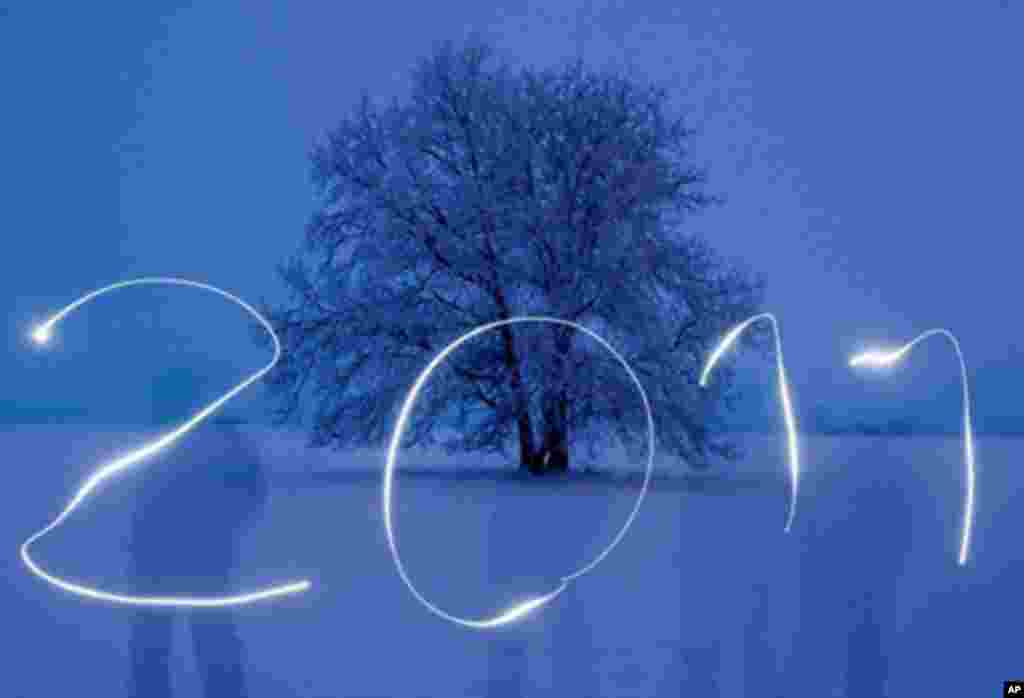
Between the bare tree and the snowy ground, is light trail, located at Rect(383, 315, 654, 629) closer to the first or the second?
the snowy ground

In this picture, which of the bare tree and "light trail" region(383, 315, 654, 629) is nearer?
"light trail" region(383, 315, 654, 629)

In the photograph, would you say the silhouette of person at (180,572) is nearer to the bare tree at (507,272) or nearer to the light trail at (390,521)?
the light trail at (390,521)

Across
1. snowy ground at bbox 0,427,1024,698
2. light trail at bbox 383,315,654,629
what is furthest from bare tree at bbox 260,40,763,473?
light trail at bbox 383,315,654,629

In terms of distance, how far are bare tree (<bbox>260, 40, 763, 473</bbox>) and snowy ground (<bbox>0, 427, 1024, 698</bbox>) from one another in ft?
8.50

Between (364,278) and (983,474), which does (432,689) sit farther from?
(983,474)

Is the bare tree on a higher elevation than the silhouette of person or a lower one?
higher

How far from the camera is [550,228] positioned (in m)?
16.9

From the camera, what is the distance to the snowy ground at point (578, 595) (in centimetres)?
552

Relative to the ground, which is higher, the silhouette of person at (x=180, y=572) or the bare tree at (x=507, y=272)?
the bare tree at (x=507, y=272)

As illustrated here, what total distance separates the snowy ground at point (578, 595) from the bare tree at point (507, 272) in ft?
8.50

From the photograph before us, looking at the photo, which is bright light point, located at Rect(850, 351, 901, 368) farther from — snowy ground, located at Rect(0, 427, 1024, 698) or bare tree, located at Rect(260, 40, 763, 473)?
bare tree, located at Rect(260, 40, 763, 473)

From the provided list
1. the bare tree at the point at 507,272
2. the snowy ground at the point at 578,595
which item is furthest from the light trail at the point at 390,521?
the bare tree at the point at 507,272

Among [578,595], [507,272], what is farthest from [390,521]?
[507,272]

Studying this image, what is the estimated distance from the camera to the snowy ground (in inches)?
217
